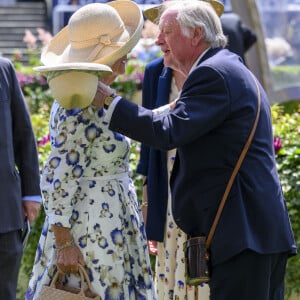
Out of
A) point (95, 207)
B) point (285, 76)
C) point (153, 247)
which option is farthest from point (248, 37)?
point (95, 207)

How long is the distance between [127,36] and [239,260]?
1.12m

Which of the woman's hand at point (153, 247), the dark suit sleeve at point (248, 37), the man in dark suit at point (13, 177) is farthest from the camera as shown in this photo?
the dark suit sleeve at point (248, 37)

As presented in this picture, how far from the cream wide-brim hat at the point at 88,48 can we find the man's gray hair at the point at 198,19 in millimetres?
299

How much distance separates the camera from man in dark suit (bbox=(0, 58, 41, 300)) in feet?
15.6

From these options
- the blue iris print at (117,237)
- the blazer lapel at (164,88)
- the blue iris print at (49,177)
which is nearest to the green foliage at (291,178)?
the blazer lapel at (164,88)

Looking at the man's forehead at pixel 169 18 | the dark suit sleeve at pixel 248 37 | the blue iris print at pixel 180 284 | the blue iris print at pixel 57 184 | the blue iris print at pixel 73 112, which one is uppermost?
the man's forehead at pixel 169 18

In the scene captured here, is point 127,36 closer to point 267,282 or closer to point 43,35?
point 267,282

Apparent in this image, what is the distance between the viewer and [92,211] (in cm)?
411

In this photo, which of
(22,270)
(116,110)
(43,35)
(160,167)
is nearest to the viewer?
(116,110)

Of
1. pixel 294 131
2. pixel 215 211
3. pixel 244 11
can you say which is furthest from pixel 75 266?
pixel 244 11

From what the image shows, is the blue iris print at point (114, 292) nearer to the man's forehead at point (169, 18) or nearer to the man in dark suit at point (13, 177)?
→ the man in dark suit at point (13, 177)

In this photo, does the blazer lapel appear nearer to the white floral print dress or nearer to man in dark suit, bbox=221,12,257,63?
the white floral print dress

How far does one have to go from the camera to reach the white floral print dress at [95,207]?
398 cm

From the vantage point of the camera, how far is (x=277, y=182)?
12.7ft
